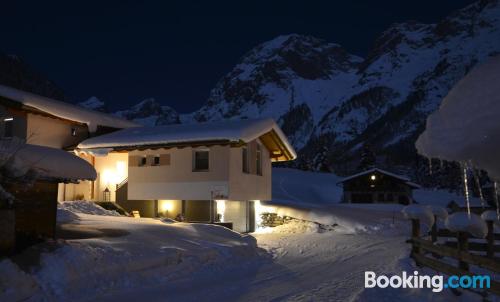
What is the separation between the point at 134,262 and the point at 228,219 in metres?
13.8

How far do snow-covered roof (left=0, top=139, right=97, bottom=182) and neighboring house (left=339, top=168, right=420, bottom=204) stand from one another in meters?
44.0

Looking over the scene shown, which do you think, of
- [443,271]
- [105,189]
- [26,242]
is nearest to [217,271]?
[26,242]

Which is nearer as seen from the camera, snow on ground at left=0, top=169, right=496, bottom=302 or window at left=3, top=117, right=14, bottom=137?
snow on ground at left=0, top=169, right=496, bottom=302

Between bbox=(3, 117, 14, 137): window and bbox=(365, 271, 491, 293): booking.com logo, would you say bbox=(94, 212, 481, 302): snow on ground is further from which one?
bbox=(3, 117, 14, 137): window

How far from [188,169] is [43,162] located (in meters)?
12.3

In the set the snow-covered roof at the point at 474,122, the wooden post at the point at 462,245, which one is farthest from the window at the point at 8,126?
the snow-covered roof at the point at 474,122

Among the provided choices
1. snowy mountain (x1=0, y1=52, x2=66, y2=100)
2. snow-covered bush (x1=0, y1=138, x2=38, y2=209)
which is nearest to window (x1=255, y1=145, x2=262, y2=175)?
snow-covered bush (x1=0, y1=138, x2=38, y2=209)

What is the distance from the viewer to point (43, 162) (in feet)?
37.6

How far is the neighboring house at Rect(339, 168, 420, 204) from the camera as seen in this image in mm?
53125

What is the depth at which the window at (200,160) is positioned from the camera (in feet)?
77.3

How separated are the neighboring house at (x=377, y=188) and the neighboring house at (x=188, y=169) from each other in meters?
29.5

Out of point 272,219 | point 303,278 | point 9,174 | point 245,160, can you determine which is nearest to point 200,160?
point 245,160

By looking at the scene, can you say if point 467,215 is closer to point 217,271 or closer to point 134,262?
point 217,271

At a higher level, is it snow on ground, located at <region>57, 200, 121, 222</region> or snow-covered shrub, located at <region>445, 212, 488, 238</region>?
snow-covered shrub, located at <region>445, 212, 488, 238</region>
